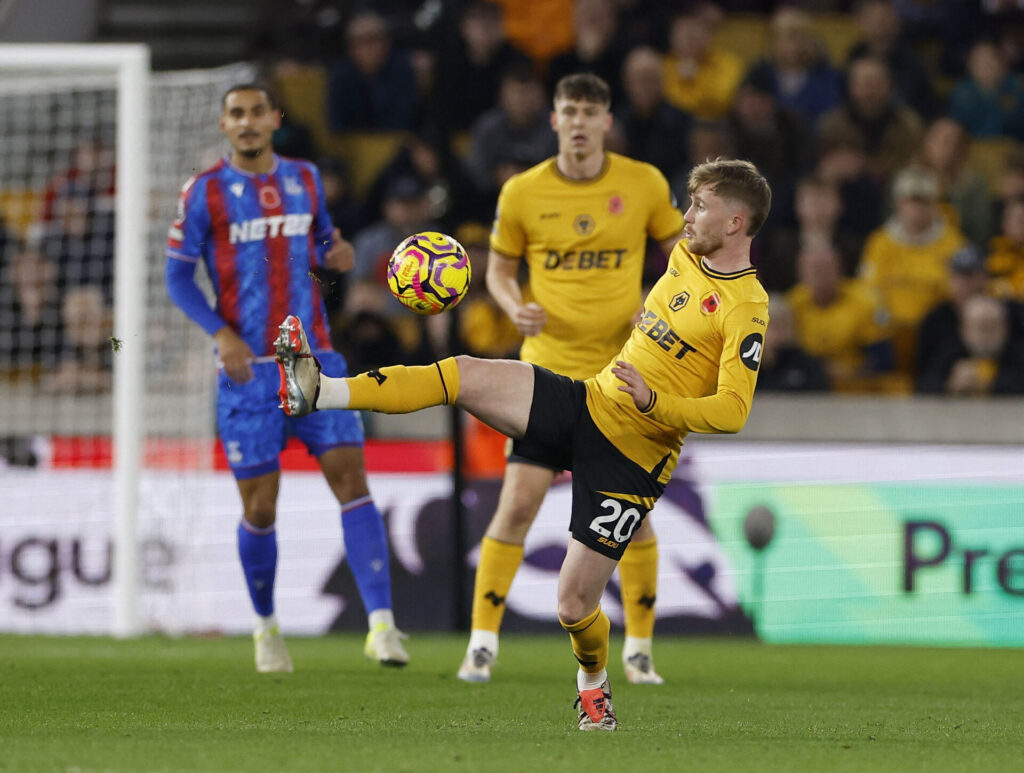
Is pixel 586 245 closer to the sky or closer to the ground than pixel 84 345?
closer to the sky

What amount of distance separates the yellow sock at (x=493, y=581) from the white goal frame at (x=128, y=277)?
2710mm

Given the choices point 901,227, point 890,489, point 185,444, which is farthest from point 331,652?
point 901,227

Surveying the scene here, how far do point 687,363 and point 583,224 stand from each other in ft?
5.69

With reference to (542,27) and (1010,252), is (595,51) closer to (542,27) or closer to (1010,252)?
(542,27)

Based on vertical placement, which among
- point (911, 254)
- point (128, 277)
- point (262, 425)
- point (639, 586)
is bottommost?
point (639, 586)

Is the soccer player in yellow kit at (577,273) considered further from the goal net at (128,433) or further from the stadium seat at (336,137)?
the stadium seat at (336,137)

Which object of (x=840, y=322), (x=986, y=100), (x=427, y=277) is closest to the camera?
(x=427, y=277)

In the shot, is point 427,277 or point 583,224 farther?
point 583,224

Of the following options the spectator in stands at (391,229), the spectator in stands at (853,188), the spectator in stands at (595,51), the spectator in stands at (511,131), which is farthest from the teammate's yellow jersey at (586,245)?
the spectator in stands at (595,51)

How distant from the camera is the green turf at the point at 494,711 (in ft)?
13.7

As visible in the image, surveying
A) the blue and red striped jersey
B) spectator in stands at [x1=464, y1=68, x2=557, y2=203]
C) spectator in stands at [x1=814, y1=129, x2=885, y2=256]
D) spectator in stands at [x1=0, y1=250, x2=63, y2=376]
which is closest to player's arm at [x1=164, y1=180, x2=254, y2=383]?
the blue and red striped jersey

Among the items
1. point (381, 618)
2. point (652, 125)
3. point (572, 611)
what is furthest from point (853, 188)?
point (572, 611)

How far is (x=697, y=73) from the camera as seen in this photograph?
12438 millimetres

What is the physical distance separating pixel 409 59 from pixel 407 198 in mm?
1628
